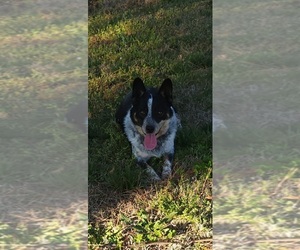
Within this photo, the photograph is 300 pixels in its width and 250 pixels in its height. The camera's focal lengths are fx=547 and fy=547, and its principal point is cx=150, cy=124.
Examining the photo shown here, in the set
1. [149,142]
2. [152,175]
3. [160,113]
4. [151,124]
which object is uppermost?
[160,113]

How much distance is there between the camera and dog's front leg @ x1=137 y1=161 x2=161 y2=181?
15.8 feet

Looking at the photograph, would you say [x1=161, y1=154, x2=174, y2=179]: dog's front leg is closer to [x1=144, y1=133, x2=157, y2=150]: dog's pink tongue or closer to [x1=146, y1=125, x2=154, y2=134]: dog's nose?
[x1=144, y1=133, x2=157, y2=150]: dog's pink tongue

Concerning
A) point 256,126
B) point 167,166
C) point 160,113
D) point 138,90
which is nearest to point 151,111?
point 160,113

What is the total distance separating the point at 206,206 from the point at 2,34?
5.97 m

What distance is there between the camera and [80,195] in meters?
4.51

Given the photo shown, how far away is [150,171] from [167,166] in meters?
0.17

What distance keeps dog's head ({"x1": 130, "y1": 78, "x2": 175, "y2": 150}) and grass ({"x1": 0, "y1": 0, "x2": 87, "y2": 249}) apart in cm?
61

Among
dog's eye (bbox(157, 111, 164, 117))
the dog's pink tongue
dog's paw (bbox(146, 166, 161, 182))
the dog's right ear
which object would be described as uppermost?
the dog's right ear

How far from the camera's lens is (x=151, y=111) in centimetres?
505

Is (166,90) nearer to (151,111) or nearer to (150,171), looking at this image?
(151,111)

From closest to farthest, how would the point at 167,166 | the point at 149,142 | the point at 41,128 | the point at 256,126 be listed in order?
the point at 167,166, the point at 149,142, the point at 256,126, the point at 41,128

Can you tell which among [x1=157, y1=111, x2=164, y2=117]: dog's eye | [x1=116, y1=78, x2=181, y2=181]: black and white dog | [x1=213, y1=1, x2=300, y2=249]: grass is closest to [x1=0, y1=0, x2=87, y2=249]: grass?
[x1=116, y1=78, x2=181, y2=181]: black and white dog

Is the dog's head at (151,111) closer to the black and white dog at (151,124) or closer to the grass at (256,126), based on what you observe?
the black and white dog at (151,124)

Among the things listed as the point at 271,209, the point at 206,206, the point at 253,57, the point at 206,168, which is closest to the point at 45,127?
the point at 206,168
